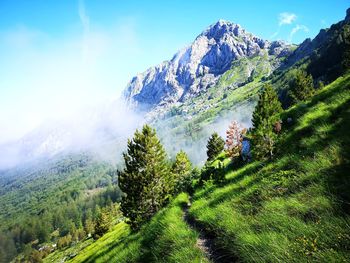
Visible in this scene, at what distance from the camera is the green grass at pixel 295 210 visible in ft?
18.2

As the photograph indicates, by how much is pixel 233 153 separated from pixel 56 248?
21017 cm

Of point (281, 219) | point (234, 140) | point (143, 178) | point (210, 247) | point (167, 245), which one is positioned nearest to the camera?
point (281, 219)

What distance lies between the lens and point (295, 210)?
23.7 ft

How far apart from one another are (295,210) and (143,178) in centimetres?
3063

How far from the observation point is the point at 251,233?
24.9ft

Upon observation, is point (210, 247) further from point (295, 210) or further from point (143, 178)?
point (143, 178)

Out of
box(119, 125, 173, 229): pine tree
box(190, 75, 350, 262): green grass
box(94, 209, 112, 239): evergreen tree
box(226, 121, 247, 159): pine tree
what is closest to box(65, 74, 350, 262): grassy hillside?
box(190, 75, 350, 262): green grass

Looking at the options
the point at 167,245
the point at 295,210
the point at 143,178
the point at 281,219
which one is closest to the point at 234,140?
the point at 143,178

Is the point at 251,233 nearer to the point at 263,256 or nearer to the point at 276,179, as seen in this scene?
the point at 263,256

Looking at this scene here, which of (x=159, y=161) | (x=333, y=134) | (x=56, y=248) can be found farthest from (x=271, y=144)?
(x=56, y=248)

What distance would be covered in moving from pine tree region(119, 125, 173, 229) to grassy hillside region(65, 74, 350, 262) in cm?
2272

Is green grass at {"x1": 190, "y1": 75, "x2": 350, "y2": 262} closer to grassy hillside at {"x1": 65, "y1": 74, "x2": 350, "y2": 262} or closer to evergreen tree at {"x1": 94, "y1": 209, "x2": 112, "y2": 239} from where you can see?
grassy hillside at {"x1": 65, "y1": 74, "x2": 350, "y2": 262}

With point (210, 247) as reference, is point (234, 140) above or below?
above

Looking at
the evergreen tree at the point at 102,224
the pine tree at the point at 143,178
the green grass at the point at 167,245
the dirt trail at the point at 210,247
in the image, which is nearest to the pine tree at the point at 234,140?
the pine tree at the point at 143,178
